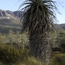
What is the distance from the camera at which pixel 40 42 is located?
12.4m

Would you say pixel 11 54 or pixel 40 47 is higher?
pixel 40 47

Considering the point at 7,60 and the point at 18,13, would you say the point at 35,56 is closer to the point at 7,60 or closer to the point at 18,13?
the point at 7,60

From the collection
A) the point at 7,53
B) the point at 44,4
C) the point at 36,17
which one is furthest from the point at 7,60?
the point at 44,4

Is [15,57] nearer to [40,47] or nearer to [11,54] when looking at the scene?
[11,54]

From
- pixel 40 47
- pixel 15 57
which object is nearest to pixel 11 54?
pixel 15 57

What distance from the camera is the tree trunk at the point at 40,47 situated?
12.3m

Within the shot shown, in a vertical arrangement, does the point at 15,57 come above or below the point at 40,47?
below

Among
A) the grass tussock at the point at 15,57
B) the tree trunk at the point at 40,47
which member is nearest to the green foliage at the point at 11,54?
the grass tussock at the point at 15,57

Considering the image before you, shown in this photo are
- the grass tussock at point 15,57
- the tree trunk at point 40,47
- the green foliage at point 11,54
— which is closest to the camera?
the grass tussock at point 15,57

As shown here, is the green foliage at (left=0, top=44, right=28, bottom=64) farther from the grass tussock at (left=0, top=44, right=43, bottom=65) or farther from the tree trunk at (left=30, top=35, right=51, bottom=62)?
the tree trunk at (left=30, top=35, right=51, bottom=62)

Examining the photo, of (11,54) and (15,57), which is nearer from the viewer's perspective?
(15,57)

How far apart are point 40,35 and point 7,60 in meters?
2.15

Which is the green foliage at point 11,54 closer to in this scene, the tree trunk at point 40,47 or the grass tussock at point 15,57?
the grass tussock at point 15,57

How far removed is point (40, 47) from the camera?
1235 centimetres
